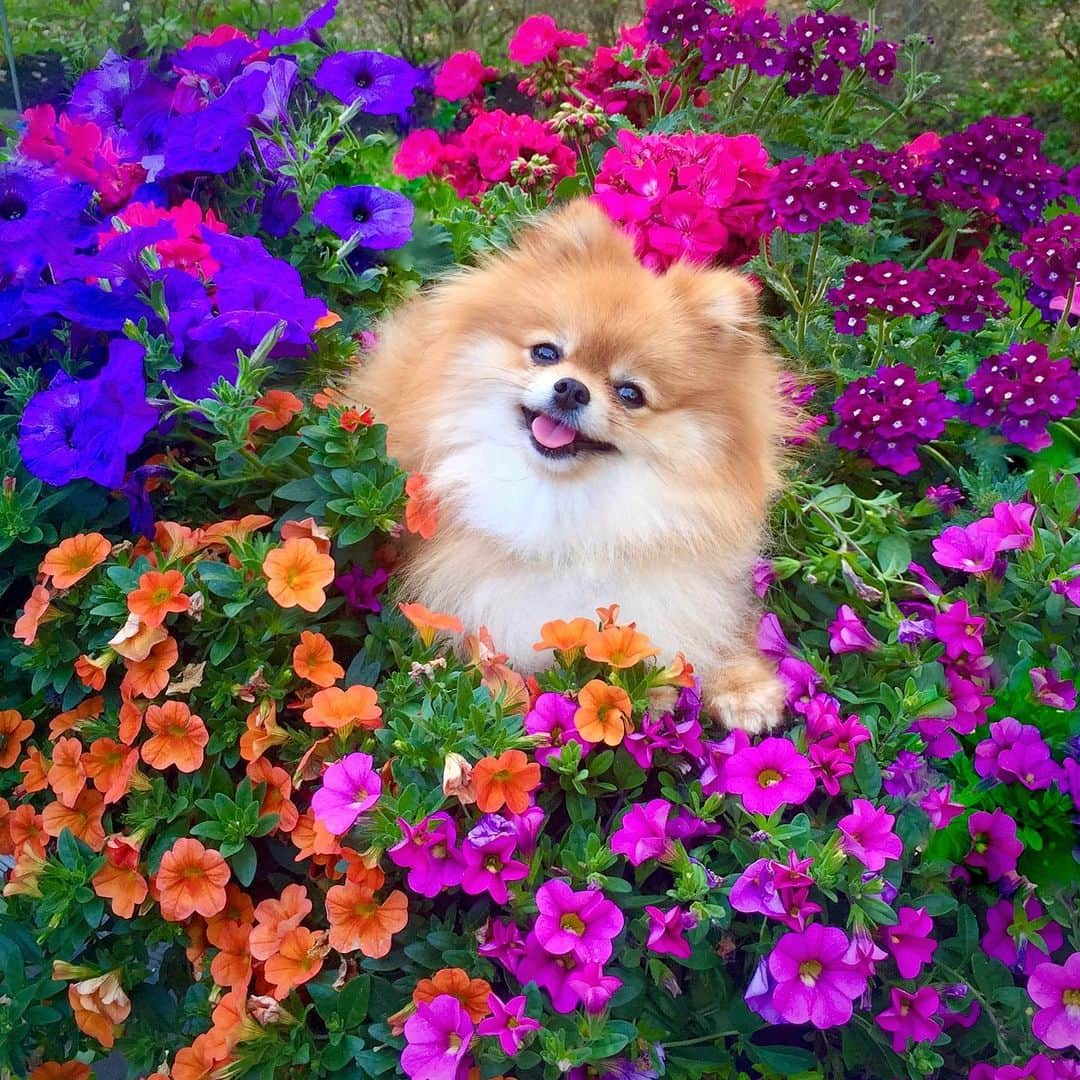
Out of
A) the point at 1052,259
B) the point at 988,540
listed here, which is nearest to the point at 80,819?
the point at 988,540

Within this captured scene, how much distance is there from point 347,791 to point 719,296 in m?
0.99

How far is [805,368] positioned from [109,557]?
143 cm

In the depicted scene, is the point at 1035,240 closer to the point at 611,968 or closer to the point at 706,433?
the point at 706,433

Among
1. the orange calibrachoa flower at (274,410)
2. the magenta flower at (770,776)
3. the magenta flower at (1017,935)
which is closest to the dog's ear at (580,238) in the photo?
the orange calibrachoa flower at (274,410)

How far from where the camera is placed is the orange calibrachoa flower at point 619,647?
1.49 meters

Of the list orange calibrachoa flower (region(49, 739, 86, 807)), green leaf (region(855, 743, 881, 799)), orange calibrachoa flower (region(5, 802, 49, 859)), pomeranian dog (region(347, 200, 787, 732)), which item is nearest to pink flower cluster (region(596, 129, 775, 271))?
pomeranian dog (region(347, 200, 787, 732))

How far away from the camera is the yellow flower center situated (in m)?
1.32

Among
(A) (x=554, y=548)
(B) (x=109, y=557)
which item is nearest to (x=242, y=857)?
(B) (x=109, y=557)

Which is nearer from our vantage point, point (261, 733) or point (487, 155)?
point (261, 733)

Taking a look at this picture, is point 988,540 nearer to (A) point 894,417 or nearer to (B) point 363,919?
(A) point 894,417

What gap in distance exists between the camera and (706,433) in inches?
66.8

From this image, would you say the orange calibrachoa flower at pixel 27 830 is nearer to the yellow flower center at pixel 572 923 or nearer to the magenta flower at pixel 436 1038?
the magenta flower at pixel 436 1038

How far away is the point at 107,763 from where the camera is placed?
5.07 ft

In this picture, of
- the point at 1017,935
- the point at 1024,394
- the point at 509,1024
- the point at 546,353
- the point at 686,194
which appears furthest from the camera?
the point at 686,194
